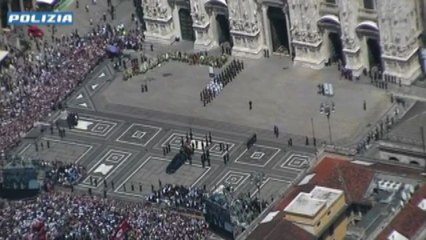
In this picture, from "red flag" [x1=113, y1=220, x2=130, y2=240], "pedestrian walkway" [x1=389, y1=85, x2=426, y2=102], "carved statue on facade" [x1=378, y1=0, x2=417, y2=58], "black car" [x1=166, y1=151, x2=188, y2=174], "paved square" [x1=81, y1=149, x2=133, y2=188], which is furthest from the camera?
"carved statue on facade" [x1=378, y1=0, x2=417, y2=58]

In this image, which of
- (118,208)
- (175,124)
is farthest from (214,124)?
(118,208)

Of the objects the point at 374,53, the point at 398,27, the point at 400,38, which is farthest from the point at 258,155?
the point at 398,27

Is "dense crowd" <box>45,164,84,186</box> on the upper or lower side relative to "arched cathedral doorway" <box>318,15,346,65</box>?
lower

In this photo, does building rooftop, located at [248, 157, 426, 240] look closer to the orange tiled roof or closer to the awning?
the orange tiled roof

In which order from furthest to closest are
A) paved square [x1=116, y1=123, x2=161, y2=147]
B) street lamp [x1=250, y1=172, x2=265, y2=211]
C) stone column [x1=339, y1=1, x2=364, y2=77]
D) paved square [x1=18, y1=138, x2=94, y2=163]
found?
stone column [x1=339, y1=1, x2=364, y2=77] → paved square [x1=116, y1=123, x2=161, y2=147] → paved square [x1=18, y1=138, x2=94, y2=163] → street lamp [x1=250, y1=172, x2=265, y2=211]

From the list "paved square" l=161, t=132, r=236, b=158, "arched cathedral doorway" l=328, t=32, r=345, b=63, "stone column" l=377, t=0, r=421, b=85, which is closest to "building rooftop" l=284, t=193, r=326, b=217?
"paved square" l=161, t=132, r=236, b=158

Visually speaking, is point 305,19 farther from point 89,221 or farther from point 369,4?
point 89,221

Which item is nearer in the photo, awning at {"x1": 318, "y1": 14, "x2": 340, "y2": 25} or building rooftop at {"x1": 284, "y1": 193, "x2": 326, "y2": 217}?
building rooftop at {"x1": 284, "y1": 193, "x2": 326, "y2": 217}

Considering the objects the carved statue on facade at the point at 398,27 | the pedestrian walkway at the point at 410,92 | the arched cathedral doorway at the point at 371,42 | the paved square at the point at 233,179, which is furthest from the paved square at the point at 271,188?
the arched cathedral doorway at the point at 371,42

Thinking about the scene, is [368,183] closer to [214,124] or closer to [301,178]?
[301,178]
